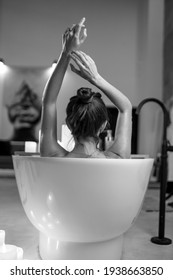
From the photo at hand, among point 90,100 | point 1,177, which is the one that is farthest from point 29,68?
point 90,100

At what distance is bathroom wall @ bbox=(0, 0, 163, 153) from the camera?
19.5ft

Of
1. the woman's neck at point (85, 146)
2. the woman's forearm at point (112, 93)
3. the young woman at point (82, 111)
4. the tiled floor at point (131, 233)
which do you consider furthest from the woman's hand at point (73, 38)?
the tiled floor at point (131, 233)

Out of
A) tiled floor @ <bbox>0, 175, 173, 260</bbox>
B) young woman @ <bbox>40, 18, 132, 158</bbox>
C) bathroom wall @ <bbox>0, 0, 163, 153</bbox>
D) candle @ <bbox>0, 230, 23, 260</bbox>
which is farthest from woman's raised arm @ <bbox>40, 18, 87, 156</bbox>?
bathroom wall @ <bbox>0, 0, 163, 153</bbox>

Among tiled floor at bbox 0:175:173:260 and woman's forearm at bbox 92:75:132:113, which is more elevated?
woman's forearm at bbox 92:75:132:113

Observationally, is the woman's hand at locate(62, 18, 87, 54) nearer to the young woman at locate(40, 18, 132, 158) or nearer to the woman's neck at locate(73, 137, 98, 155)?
the young woman at locate(40, 18, 132, 158)

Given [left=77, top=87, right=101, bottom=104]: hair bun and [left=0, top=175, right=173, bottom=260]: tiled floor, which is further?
[left=0, top=175, right=173, bottom=260]: tiled floor

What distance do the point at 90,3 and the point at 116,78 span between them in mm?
1566

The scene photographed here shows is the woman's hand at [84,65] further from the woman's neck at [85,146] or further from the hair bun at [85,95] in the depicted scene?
the woman's neck at [85,146]

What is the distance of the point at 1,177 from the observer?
4590 millimetres

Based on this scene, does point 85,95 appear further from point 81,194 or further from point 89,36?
point 89,36

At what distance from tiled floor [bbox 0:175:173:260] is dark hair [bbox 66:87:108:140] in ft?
1.97

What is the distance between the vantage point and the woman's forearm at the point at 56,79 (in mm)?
1063

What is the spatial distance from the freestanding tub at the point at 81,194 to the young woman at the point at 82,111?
151 mm

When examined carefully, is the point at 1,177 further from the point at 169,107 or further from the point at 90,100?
the point at 90,100
